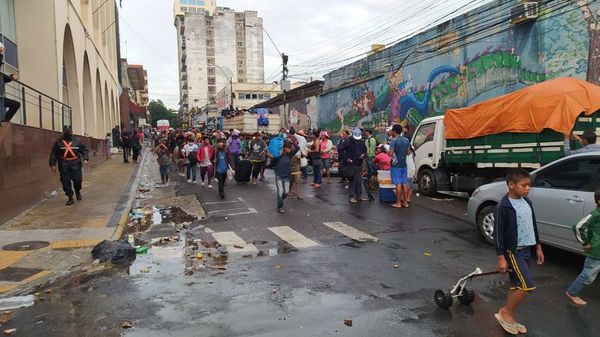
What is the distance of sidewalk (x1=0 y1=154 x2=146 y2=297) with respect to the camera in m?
6.39

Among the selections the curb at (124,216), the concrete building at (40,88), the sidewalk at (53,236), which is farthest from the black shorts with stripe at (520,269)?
the concrete building at (40,88)

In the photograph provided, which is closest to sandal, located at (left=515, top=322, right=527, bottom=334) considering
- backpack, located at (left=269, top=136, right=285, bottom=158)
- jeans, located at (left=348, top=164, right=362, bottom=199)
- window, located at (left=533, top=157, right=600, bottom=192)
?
window, located at (left=533, top=157, right=600, bottom=192)

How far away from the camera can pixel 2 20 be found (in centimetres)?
1434

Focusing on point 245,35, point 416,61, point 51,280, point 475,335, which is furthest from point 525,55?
point 245,35

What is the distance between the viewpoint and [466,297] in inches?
196

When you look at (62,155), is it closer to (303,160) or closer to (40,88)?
(40,88)

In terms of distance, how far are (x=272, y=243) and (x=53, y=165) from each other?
604 cm

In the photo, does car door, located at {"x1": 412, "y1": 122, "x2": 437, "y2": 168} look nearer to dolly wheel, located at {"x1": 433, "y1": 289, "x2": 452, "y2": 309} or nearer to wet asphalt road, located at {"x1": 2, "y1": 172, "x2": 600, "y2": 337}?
wet asphalt road, located at {"x1": 2, "y1": 172, "x2": 600, "y2": 337}

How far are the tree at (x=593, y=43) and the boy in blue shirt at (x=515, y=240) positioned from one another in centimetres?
984

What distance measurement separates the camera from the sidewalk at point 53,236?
639cm

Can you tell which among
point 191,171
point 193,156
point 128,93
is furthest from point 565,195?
point 128,93

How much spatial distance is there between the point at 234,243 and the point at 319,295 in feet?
9.70

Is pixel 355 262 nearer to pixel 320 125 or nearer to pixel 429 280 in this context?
pixel 429 280

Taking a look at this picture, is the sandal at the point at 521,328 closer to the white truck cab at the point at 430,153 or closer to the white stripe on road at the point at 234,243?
the white stripe on road at the point at 234,243
